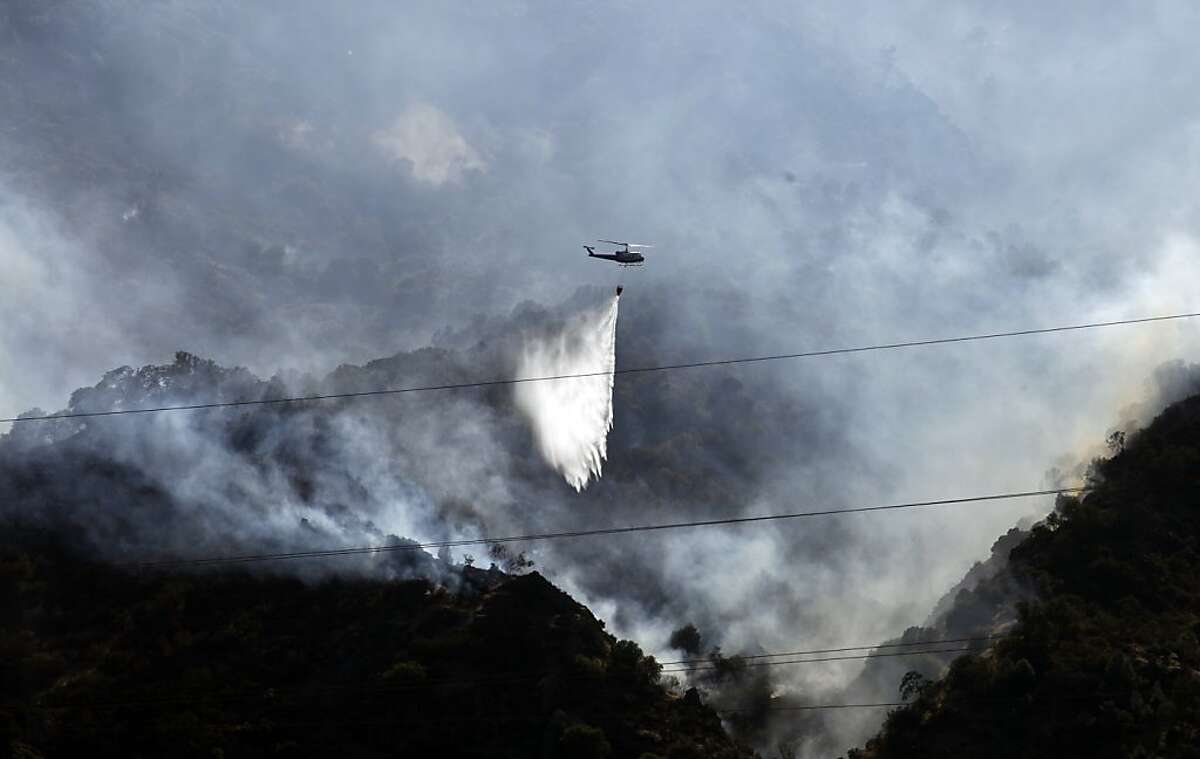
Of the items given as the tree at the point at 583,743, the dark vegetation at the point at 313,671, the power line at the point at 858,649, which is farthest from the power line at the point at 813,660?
the tree at the point at 583,743

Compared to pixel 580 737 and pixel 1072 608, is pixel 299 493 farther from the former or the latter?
pixel 1072 608

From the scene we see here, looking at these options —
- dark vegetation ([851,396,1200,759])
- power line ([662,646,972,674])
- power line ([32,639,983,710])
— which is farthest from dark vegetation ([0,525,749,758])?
power line ([662,646,972,674])

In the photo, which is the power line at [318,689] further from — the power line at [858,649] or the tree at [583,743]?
the power line at [858,649]

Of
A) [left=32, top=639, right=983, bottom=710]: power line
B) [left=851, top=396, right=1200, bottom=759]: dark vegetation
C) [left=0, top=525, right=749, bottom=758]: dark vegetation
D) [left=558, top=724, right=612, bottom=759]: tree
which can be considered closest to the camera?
[left=851, top=396, right=1200, bottom=759]: dark vegetation

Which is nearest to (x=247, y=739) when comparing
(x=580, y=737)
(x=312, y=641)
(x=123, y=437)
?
(x=312, y=641)

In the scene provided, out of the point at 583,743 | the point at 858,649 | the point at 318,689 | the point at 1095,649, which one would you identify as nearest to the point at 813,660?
the point at 858,649

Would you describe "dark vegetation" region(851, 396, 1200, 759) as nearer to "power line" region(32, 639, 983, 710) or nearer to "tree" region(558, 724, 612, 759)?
"tree" region(558, 724, 612, 759)
